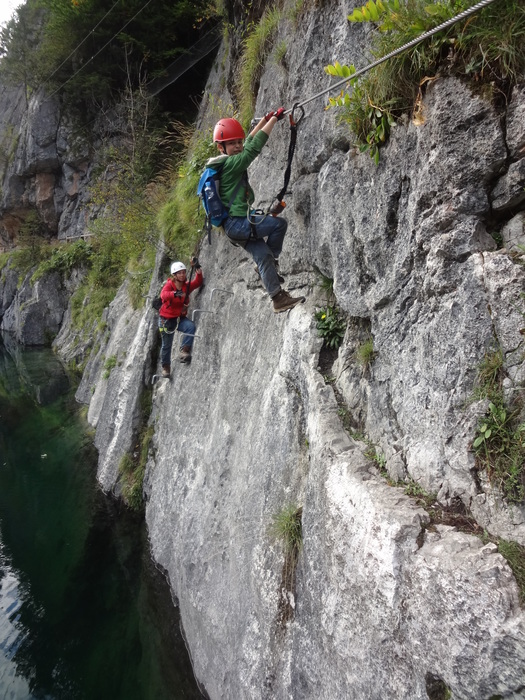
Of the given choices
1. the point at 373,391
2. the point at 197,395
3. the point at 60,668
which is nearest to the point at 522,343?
the point at 373,391

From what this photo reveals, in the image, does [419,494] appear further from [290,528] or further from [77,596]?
[77,596]

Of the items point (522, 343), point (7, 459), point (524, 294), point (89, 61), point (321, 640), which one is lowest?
point (7, 459)

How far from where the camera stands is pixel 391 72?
3410 mm

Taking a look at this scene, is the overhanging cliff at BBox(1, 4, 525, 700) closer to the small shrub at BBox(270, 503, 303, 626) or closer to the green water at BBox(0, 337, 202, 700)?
the small shrub at BBox(270, 503, 303, 626)

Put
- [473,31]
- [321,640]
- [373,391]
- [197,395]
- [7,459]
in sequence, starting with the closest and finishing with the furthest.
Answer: [473,31]
[321,640]
[373,391]
[197,395]
[7,459]

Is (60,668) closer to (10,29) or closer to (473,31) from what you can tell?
(473,31)

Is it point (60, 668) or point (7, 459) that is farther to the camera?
A: point (7, 459)

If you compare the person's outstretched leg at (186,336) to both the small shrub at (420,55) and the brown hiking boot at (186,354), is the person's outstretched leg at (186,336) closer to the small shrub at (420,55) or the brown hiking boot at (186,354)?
the brown hiking boot at (186,354)

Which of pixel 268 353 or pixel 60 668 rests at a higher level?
pixel 268 353

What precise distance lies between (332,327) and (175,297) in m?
4.27

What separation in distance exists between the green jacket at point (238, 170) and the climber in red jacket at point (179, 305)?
3.51 meters

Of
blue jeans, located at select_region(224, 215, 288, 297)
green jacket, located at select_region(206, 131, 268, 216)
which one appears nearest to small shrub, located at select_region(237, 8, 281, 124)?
green jacket, located at select_region(206, 131, 268, 216)

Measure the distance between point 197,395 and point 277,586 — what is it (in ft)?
12.9

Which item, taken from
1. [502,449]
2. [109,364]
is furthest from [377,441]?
[109,364]
